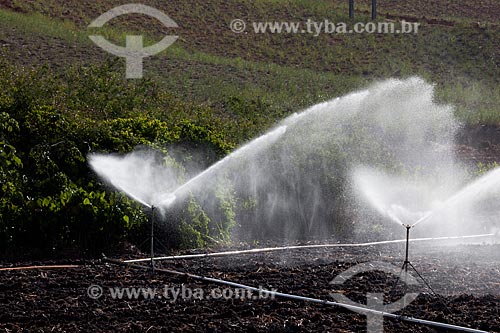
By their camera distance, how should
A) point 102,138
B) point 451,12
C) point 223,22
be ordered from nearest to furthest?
point 102,138, point 223,22, point 451,12

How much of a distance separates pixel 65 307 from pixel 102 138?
441 cm

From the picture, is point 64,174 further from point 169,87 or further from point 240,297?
point 169,87

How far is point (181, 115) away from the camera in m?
14.6

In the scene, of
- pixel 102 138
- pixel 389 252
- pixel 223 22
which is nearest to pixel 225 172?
pixel 102 138

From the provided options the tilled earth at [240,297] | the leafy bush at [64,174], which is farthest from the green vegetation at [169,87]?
the tilled earth at [240,297]

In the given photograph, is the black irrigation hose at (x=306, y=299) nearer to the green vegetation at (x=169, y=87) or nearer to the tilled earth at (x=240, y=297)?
the tilled earth at (x=240, y=297)

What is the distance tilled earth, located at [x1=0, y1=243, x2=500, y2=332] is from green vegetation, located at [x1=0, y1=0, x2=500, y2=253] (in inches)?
50.1

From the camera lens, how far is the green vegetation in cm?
1023

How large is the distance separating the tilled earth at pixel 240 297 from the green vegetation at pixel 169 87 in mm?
1274

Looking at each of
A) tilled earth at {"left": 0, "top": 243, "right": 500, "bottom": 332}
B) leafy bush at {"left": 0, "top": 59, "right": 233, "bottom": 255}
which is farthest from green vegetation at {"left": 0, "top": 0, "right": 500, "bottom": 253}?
tilled earth at {"left": 0, "top": 243, "right": 500, "bottom": 332}

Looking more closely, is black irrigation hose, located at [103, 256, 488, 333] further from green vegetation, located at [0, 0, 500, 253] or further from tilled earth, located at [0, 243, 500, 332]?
green vegetation, located at [0, 0, 500, 253]

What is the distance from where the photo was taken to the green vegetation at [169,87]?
1023cm

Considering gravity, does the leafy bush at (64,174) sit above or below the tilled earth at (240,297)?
above

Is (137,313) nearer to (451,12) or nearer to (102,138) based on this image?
(102,138)
